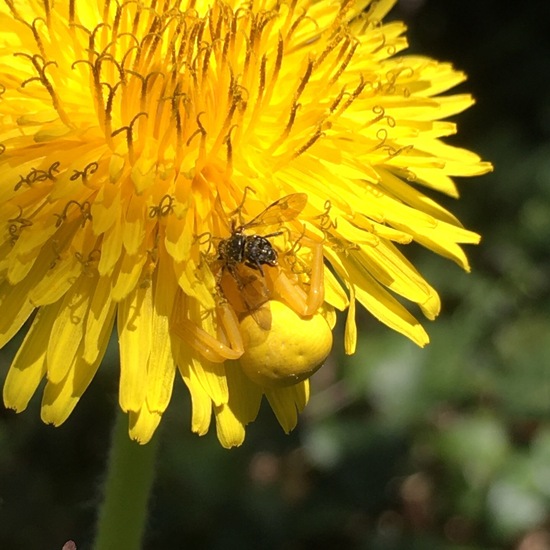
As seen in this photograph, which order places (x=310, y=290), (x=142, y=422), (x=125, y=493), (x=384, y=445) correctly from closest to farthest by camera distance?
(x=142, y=422) < (x=310, y=290) < (x=125, y=493) < (x=384, y=445)

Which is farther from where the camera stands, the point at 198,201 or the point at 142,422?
the point at 198,201

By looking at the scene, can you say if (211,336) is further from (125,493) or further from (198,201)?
(125,493)

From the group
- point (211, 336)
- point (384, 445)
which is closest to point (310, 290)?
point (211, 336)

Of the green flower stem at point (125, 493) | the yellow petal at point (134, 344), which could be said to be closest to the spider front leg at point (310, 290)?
the yellow petal at point (134, 344)

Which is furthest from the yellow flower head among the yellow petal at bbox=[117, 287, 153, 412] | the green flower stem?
the green flower stem

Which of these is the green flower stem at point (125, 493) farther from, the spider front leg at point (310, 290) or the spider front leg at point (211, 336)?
the spider front leg at point (310, 290)

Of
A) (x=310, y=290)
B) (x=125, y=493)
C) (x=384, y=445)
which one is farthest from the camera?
(x=384, y=445)
